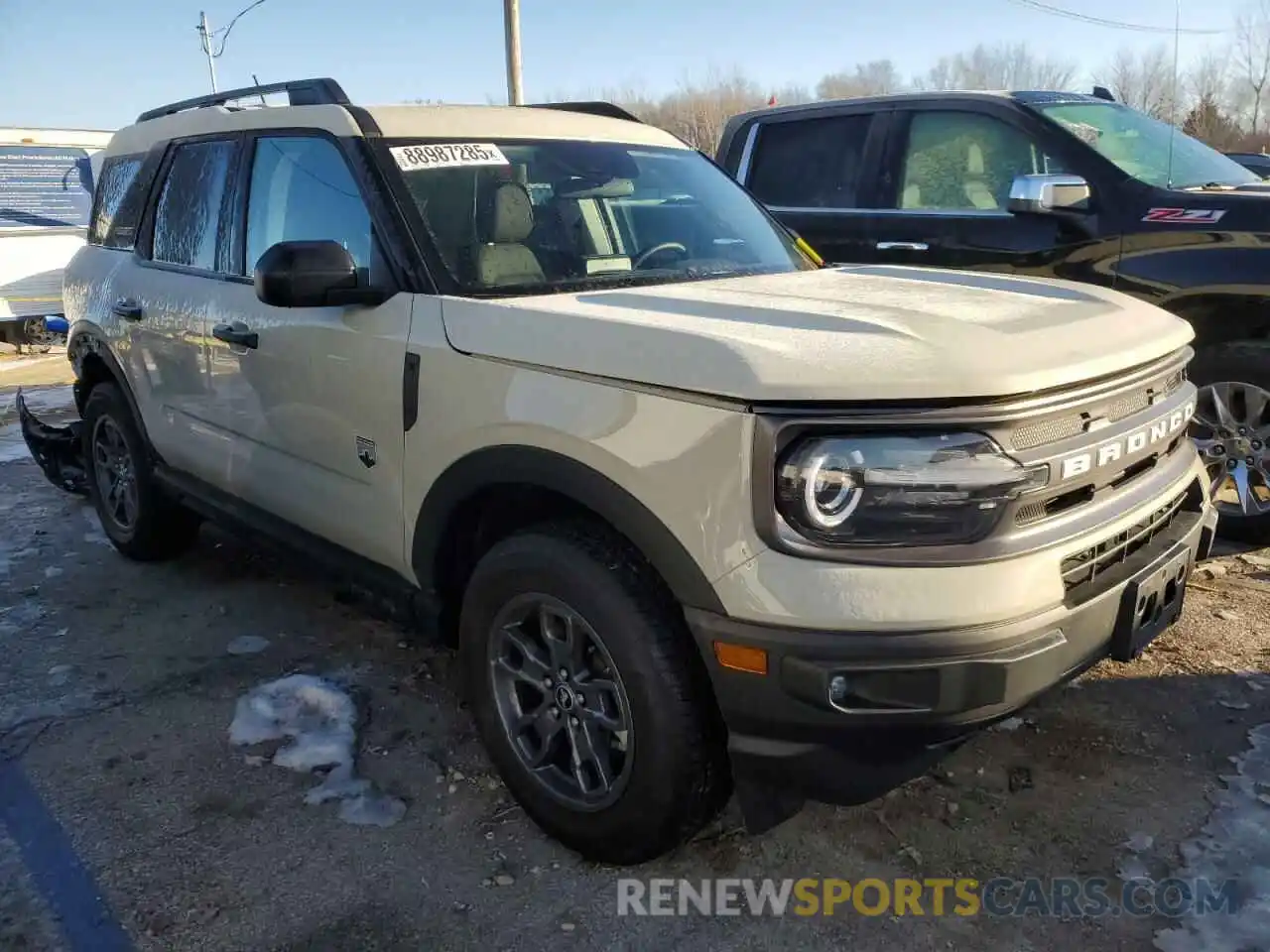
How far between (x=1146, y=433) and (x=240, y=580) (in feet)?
12.6

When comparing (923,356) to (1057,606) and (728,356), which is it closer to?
(728,356)

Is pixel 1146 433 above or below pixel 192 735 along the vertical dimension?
above

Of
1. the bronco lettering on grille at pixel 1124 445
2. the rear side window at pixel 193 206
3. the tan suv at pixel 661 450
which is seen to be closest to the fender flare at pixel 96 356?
the rear side window at pixel 193 206

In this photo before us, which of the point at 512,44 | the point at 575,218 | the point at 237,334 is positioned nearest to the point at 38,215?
the point at 512,44

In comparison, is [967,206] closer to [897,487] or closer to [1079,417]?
[1079,417]

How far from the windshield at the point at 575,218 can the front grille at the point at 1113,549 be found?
1457mm

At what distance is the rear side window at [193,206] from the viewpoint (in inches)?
155

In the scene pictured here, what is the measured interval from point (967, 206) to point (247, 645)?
3.92 meters

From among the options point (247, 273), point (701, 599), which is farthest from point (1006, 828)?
point (247, 273)

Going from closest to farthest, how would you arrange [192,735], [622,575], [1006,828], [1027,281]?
1. [622,575]
2. [1006,828]
3. [1027,281]
4. [192,735]

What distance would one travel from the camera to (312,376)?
324 centimetres

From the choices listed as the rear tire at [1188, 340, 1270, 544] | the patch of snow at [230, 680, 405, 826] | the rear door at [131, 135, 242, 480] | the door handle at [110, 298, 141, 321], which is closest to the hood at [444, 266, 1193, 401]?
the patch of snow at [230, 680, 405, 826]

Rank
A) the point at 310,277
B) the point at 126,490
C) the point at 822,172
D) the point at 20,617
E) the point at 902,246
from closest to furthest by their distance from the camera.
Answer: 1. the point at 310,277
2. the point at 20,617
3. the point at 126,490
4. the point at 902,246
5. the point at 822,172

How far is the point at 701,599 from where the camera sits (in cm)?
Answer: 217
